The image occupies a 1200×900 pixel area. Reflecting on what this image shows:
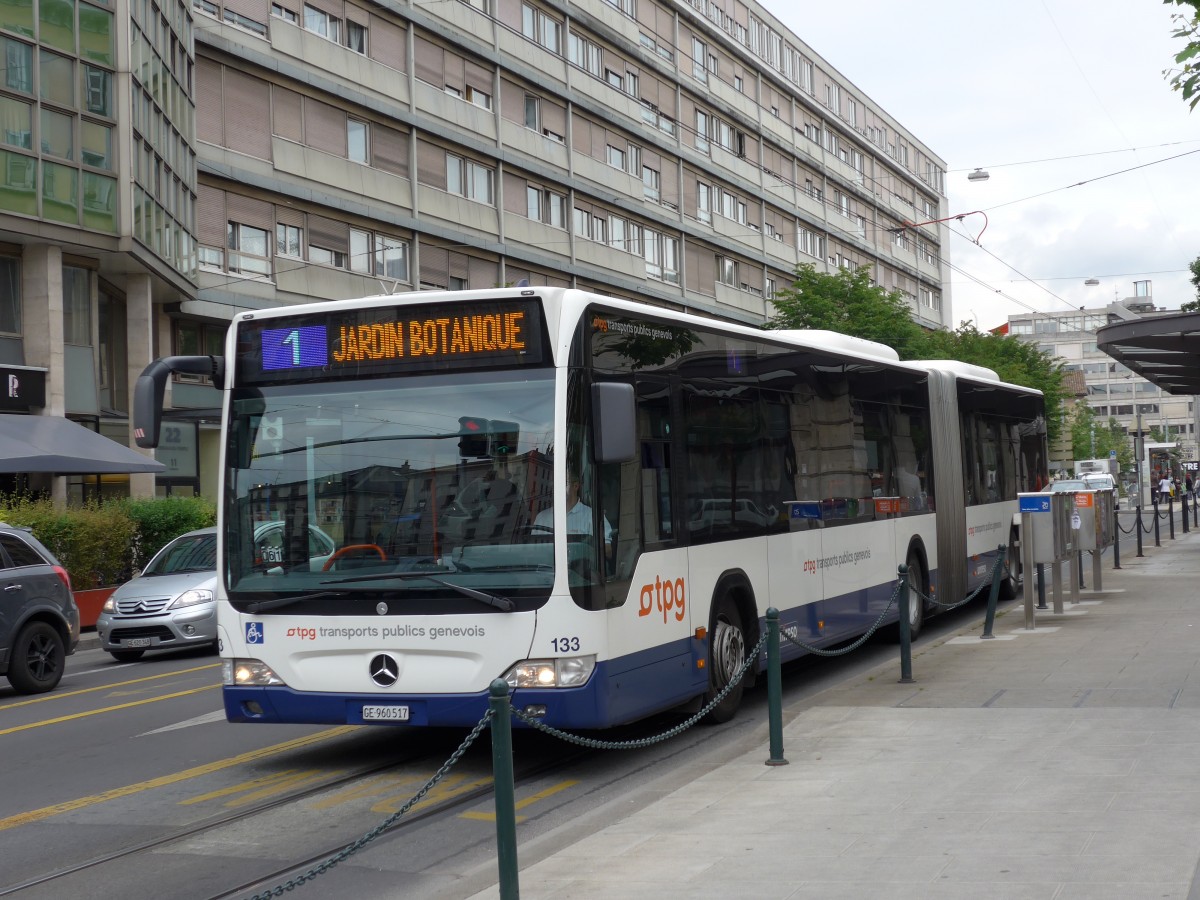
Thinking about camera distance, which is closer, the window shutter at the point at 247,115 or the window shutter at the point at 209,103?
the window shutter at the point at 209,103

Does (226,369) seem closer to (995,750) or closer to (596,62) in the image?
(995,750)

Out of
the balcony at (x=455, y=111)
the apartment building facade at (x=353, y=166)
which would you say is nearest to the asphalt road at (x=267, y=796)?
the apartment building facade at (x=353, y=166)

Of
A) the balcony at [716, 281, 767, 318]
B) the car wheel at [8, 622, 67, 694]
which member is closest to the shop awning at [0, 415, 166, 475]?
the car wheel at [8, 622, 67, 694]

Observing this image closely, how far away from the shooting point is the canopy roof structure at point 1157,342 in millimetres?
22156

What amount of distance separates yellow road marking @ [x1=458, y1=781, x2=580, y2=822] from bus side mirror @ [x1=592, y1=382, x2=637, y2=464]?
1.96m

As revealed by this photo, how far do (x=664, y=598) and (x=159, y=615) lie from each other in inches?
393

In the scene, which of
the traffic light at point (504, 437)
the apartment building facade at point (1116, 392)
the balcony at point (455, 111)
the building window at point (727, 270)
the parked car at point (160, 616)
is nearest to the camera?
the traffic light at point (504, 437)

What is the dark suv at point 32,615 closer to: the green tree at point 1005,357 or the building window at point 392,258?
the building window at point 392,258

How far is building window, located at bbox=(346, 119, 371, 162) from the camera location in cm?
3659

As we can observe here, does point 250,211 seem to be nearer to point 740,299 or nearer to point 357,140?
point 357,140

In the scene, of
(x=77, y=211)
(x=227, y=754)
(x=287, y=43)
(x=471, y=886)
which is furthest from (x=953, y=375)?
(x=287, y=43)

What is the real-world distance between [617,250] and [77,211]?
79.9 feet

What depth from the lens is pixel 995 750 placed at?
856 centimetres

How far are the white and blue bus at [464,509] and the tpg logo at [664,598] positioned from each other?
0.02m
